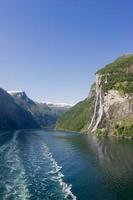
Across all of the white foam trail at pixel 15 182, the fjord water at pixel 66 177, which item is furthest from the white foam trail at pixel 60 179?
the white foam trail at pixel 15 182

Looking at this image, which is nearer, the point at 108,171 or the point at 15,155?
the point at 108,171

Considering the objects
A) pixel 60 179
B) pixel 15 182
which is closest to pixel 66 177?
pixel 60 179

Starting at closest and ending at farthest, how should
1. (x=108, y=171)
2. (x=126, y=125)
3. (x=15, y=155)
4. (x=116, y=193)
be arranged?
(x=116, y=193), (x=108, y=171), (x=15, y=155), (x=126, y=125)

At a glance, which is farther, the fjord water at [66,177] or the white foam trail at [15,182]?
the fjord water at [66,177]

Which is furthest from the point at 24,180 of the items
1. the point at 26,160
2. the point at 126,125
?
the point at 126,125

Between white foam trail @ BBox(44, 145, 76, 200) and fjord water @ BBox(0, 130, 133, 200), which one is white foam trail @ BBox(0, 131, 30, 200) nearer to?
fjord water @ BBox(0, 130, 133, 200)

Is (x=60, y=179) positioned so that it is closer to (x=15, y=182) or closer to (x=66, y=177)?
(x=66, y=177)

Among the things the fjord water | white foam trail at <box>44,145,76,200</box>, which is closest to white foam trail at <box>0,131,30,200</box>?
the fjord water

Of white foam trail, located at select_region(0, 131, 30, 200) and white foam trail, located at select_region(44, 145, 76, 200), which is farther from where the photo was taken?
white foam trail, located at select_region(44, 145, 76, 200)

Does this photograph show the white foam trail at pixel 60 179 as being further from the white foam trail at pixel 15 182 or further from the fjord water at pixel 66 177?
the white foam trail at pixel 15 182

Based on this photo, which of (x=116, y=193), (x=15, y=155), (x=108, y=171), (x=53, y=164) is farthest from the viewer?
(x=15, y=155)

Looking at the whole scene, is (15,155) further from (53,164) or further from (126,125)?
(126,125)
